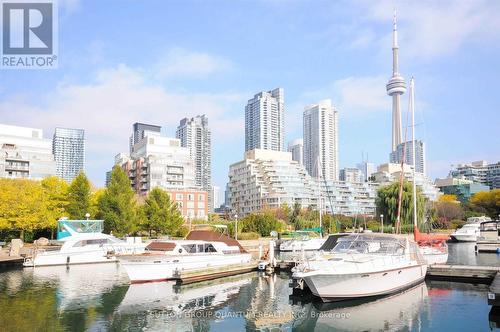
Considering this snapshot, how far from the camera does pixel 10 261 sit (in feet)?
123

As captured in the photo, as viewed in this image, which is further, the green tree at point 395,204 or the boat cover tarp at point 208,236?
the green tree at point 395,204

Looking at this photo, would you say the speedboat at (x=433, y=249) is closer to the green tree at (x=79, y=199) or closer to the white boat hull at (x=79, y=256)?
the white boat hull at (x=79, y=256)

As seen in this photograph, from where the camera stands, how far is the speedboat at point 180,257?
2838 centimetres

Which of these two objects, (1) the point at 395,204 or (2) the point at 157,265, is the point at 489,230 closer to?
(1) the point at 395,204

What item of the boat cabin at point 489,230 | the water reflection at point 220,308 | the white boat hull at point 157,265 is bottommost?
the boat cabin at point 489,230

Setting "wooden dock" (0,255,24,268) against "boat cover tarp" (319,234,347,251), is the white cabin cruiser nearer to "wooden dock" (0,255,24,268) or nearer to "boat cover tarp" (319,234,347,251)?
"wooden dock" (0,255,24,268)

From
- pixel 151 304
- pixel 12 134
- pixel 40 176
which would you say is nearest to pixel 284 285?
pixel 151 304

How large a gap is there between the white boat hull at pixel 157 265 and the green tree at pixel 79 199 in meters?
30.3

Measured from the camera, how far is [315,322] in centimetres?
1897

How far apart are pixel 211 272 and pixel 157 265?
12.6 ft

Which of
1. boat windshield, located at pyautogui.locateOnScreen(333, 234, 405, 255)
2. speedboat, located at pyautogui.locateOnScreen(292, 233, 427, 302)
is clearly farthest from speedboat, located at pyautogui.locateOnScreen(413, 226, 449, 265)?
boat windshield, located at pyautogui.locateOnScreen(333, 234, 405, 255)

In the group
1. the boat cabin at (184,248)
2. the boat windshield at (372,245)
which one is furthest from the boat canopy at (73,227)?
the boat windshield at (372,245)

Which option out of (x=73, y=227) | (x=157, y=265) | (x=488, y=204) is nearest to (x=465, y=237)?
(x=157, y=265)

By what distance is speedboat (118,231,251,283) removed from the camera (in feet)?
93.1
